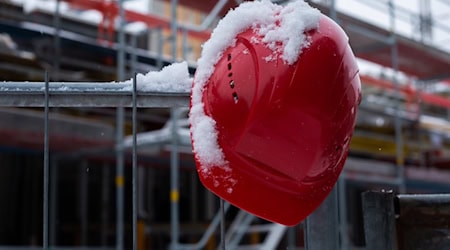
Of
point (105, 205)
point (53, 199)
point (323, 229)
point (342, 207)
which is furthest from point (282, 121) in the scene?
point (105, 205)

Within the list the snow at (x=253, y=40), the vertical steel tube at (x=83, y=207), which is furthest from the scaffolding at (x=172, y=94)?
the vertical steel tube at (x=83, y=207)

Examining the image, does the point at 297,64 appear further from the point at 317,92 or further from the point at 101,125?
the point at 101,125

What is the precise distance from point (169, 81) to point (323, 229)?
19.4 inches

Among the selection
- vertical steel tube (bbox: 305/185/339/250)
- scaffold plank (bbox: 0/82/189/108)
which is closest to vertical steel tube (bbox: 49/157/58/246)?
scaffold plank (bbox: 0/82/189/108)

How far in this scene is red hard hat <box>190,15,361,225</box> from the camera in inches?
47.2

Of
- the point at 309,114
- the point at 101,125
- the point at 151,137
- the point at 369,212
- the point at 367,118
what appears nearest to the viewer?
the point at 309,114

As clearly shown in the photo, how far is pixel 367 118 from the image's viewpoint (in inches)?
419

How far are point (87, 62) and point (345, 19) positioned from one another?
9.98ft

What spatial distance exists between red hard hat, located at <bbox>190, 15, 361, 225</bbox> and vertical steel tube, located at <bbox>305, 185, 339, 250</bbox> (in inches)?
8.7

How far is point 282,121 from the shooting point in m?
1.20

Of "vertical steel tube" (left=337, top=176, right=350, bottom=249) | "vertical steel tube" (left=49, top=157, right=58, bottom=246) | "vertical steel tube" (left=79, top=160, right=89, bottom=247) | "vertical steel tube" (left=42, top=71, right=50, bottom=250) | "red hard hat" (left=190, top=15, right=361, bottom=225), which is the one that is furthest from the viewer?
"vertical steel tube" (left=79, top=160, right=89, bottom=247)

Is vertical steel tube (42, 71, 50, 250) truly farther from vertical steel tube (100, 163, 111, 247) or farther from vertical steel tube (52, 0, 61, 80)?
vertical steel tube (100, 163, 111, 247)

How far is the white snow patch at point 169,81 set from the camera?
5.18 ft

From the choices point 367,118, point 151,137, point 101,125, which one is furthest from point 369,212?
point 367,118
